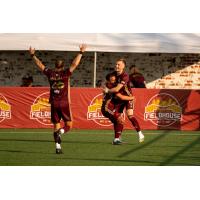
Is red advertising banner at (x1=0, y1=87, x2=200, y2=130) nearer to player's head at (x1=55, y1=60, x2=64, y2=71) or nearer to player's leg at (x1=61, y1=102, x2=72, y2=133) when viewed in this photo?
player's leg at (x1=61, y1=102, x2=72, y2=133)

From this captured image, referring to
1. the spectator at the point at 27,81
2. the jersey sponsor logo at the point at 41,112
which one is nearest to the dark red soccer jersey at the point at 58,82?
the jersey sponsor logo at the point at 41,112

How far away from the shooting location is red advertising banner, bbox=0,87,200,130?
64.4 ft

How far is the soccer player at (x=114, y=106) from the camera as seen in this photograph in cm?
1515

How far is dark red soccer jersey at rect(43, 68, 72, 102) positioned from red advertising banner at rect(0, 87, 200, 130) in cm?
639

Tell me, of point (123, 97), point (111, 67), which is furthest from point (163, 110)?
point (111, 67)

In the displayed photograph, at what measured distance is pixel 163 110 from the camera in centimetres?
1961

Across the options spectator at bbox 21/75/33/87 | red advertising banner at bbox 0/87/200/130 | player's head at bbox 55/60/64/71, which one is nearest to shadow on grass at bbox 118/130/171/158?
red advertising banner at bbox 0/87/200/130

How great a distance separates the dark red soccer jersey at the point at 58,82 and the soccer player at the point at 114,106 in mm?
2177

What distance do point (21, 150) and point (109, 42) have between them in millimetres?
10636

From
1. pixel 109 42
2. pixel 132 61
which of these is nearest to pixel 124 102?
pixel 109 42

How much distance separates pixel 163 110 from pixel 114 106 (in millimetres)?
4292

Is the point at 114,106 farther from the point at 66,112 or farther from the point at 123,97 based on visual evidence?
the point at 66,112

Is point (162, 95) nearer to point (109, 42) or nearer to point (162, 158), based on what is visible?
point (109, 42)

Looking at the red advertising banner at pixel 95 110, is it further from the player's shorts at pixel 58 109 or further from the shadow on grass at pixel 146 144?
the player's shorts at pixel 58 109
